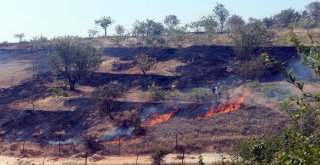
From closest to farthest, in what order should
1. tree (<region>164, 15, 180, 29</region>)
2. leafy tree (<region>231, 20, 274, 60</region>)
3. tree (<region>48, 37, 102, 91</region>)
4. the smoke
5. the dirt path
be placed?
1. the dirt path
2. the smoke
3. tree (<region>48, 37, 102, 91</region>)
4. leafy tree (<region>231, 20, 274, 60</region>)
5. tree (<region>164, 15, 180, 29</region>)

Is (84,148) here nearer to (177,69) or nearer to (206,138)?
(206,138)

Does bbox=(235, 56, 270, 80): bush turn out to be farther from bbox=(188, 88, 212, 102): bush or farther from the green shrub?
the green shrub

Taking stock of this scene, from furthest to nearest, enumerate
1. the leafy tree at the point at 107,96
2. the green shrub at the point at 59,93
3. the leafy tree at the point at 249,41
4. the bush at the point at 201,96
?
the leafy tree at the point at 249,41, the green shrub at the point at 59,93, the bush at the point at 201,96, the leafy tree at the point at 107,96

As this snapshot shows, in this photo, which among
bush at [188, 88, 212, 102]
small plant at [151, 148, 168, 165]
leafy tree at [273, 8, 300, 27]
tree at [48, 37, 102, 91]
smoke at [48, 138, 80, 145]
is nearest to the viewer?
small plant at [151, 148, 168, 165]

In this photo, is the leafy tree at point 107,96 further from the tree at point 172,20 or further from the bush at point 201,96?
the tree at point 172,20

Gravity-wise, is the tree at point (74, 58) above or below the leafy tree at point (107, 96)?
above

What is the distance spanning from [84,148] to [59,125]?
293 inches

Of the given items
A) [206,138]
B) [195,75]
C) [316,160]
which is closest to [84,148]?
[206,138]

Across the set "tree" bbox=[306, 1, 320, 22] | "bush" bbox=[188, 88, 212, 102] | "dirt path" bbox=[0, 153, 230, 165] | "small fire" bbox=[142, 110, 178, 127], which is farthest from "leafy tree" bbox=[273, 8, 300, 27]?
"dirt path" bbox=[0, 153, 230, 165]

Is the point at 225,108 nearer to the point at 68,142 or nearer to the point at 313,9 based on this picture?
the point at 68,142

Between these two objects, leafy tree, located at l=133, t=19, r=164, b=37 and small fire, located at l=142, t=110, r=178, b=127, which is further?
leafy tree, located at l=133, t=19, r=164, b=37

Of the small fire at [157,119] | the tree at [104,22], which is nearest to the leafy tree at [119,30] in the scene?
the tree at [104,22]

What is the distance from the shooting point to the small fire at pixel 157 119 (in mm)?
40688

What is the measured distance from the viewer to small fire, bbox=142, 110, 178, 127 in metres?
40.7
